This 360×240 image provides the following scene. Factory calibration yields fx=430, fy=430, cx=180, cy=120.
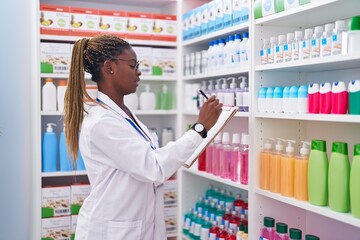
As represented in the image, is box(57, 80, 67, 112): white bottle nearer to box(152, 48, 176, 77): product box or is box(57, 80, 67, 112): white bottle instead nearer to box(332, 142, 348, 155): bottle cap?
box(152, 48, 176, 77): product box

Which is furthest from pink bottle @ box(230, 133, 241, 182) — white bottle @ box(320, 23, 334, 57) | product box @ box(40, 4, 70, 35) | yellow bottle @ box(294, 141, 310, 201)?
product box @ box(40, 4, 70, 35)

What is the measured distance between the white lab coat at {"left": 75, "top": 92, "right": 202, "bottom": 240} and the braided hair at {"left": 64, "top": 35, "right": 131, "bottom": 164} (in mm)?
65

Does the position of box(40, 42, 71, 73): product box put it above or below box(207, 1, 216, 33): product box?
below

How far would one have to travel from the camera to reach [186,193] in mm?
3412

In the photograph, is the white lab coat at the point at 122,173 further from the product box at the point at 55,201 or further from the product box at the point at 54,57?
the product box at the point at 54,57

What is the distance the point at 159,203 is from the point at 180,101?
1.29 m

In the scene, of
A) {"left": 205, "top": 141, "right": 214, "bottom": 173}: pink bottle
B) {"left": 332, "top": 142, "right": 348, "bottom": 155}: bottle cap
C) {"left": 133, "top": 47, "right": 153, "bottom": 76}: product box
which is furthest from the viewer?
{"left": 133, "top": 47, "right": 153, "bottom": 76}: product box

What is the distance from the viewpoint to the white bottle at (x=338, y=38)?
1866mm

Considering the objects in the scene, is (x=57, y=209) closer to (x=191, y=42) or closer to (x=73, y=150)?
(x=73, y=150)

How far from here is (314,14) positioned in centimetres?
211

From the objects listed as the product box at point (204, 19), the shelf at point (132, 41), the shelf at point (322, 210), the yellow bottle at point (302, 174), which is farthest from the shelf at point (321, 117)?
the shelf at point (132, 41)

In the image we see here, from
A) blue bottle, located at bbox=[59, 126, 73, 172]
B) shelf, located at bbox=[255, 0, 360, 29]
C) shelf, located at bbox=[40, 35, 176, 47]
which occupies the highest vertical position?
shelf, located at bbox=[40, 35, 176, 47]

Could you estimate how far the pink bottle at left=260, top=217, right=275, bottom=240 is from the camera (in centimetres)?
233

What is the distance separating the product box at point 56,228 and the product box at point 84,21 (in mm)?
1344
